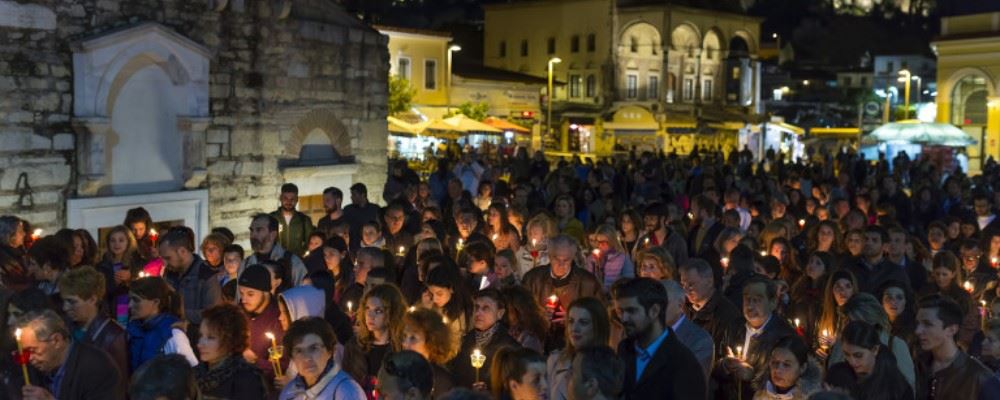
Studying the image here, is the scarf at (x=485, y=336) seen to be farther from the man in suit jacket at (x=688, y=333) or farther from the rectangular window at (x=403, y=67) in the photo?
the rectangular window at (x=403, y=67)

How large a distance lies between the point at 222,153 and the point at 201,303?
6.00 meters

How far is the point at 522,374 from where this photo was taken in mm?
5625

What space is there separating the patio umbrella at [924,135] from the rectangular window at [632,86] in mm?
27492

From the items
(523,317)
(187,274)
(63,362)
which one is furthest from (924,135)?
(63,362)

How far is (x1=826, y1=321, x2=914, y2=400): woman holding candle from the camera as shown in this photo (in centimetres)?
595

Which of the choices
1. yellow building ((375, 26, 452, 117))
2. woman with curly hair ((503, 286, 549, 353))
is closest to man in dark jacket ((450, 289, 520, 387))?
woman with curly hair ((503, 286, 549, 353))

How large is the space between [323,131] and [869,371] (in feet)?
35.6

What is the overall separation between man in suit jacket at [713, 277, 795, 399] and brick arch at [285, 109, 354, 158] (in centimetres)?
918

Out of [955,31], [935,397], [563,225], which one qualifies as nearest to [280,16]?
[563,225]

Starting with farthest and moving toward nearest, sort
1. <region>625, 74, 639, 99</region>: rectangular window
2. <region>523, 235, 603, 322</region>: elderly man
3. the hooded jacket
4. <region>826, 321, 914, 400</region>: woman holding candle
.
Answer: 1. <region>625, 74, 639, 99</region>: rectangular window
2. <region>523, 235, 603, 322</region>: elderly man
3. the hooded jacket
4. <region>826, 321, 914, 400</region>: woman holding candle

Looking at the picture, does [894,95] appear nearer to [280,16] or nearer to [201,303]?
[280,16]

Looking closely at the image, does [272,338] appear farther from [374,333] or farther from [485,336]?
[485,336]

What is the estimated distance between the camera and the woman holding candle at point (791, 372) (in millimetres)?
5686

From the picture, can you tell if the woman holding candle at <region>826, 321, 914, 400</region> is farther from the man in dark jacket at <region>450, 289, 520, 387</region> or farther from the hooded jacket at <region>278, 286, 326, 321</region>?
the hooded jacket at <region>278, 286, 326, 321</region>
